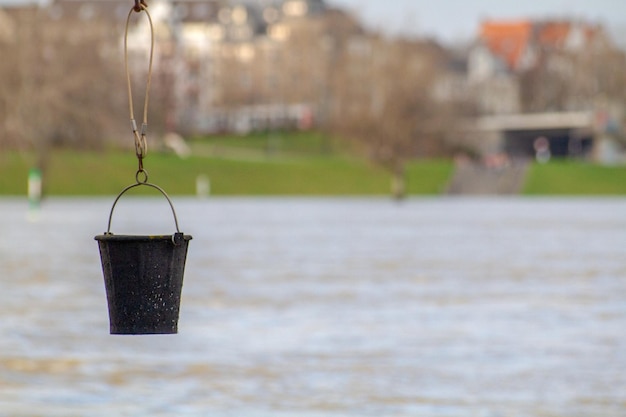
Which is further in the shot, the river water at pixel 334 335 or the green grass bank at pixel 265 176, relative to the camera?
the green grass bank at pixel 265 176

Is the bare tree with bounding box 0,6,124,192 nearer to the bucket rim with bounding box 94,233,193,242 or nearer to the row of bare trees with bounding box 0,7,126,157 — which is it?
the row of bare trees with bounding box 0,7,126,157

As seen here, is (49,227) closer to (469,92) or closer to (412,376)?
(412,376)

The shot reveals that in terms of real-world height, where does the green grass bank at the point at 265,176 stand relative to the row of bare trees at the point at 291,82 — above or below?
below

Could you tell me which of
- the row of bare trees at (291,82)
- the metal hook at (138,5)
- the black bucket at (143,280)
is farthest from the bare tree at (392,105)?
the metal hook at (138,5)

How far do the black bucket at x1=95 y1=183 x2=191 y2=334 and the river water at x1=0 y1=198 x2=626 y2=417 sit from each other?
16.3 ft

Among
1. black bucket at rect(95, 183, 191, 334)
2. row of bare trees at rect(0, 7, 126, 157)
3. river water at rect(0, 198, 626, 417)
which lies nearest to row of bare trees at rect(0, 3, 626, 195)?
row of bare trees at rect(0, 7, 126, 157)

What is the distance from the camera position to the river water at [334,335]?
1457 cm

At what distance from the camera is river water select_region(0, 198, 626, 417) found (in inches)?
574

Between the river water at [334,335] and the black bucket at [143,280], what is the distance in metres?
4.96

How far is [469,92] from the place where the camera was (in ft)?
554

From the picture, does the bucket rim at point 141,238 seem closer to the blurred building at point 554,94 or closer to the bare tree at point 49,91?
the bare tree at point 49,91

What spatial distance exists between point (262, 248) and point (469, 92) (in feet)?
430

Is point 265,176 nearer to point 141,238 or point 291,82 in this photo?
point 291,82

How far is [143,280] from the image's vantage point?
8.62m
